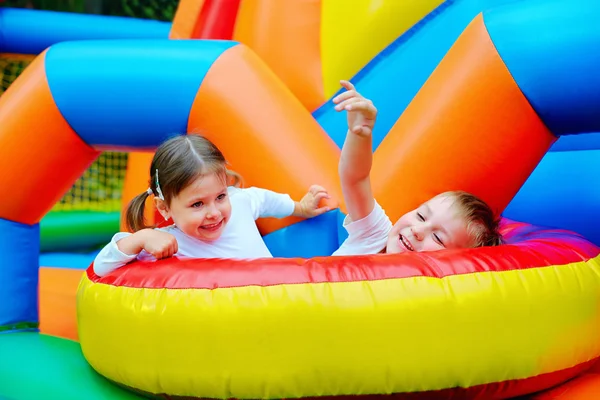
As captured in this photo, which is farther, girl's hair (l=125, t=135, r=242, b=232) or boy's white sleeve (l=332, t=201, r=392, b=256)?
boy's white sleeve (l=332, t=201, r=392, b=256)

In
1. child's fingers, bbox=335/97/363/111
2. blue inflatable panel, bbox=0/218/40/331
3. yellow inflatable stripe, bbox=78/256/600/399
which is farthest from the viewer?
blue inflatable panel, bbox=0/218/40/331

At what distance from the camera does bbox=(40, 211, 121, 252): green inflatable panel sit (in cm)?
372

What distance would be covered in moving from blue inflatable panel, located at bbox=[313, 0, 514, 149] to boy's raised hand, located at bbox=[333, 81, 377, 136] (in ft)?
2.05

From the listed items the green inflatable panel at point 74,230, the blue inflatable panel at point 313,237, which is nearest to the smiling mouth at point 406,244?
the blue inflatable panel at point 313,237

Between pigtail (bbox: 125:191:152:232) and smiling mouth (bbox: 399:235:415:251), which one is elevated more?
smiling mouth (bbox: 399:235:415:251)

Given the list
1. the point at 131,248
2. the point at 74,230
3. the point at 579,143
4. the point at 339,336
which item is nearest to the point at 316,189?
the point at 131,248

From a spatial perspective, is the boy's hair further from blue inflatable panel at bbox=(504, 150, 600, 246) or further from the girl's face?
the girl's face

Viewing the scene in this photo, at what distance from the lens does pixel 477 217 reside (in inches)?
61.1

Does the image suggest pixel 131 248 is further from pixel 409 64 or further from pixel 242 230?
pixel 409 64

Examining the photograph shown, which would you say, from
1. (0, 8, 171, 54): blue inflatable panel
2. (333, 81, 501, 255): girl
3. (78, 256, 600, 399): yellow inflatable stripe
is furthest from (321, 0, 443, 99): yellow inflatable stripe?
(0, 8, 171, 54): blue inflatable panel

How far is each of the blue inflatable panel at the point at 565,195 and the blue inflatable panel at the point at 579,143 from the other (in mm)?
21

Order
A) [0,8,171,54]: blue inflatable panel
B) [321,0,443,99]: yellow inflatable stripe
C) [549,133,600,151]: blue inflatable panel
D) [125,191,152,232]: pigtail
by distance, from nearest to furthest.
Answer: [125,191,152,232]: pigtail → [549,133,600,151]: blue inflatable panel → [321,0,443,99]: yellow inflatable stripe → [0,8,171,54]: blue inflatable panel

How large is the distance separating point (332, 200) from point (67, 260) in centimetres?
203

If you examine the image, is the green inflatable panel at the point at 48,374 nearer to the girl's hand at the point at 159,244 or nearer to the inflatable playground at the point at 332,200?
the inflatable playground at the point at 332,200
